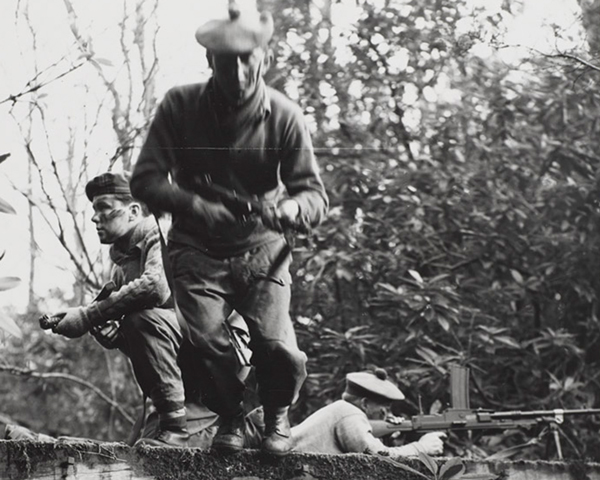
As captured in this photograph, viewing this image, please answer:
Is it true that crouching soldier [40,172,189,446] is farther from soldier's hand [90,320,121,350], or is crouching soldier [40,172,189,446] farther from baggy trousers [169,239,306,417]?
baggy trousers [169,239,306,417]

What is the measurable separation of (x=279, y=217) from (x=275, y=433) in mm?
1076

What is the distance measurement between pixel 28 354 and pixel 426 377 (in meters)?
6.78

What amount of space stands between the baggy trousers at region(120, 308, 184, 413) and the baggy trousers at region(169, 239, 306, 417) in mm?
495

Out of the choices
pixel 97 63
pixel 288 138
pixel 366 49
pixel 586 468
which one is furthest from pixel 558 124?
pixel 97 63

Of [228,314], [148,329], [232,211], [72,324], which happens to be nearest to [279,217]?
[232,211]

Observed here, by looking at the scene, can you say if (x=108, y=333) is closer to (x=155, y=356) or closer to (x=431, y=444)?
(x=155, y=356)

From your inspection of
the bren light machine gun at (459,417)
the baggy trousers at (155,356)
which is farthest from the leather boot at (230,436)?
the bren light machine gun at (459,417)

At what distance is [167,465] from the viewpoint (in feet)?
18.7

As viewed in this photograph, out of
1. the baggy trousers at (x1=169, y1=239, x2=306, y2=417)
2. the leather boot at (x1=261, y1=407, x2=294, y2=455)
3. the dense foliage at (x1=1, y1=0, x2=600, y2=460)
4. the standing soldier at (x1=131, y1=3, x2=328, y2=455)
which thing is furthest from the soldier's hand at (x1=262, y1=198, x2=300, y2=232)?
the dense foliage at (x1=1, y1=0, x2=600, y2=460)

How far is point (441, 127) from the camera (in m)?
11.9

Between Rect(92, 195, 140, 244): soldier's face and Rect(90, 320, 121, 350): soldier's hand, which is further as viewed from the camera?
Rect(92, 195, 140, 244): soldier's face

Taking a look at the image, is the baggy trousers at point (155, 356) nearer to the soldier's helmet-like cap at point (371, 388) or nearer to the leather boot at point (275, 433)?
the leather boot at point (275, 433)

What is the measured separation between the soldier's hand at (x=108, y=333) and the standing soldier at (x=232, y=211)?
2.39 feet

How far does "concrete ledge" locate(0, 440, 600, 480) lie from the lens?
540 cm
